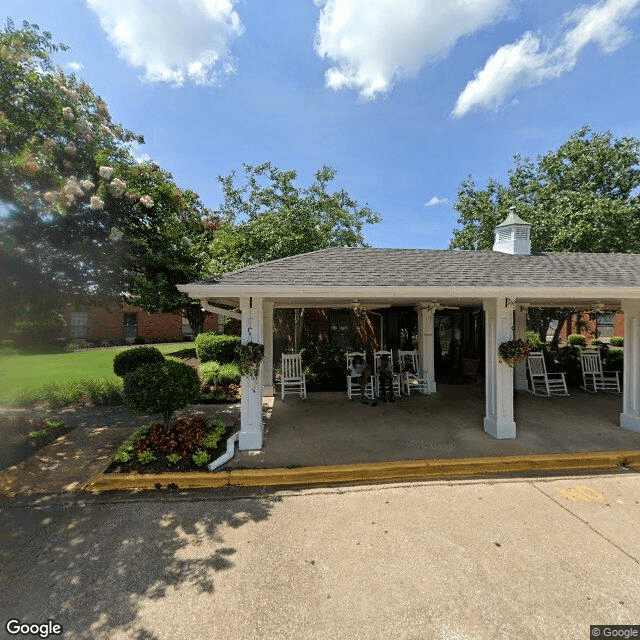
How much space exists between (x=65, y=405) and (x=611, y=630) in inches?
412

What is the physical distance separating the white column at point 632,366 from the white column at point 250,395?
6849mm

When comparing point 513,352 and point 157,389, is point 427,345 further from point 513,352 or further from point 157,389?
point 157,389

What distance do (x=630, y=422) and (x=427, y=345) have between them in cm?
451

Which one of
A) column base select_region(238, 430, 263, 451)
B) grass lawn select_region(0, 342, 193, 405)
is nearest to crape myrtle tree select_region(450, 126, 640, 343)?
column base select_region(238, 430, 263, 451)

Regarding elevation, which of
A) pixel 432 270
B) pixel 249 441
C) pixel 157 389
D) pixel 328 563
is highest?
pixel 432 270

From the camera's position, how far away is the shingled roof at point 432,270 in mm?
5594

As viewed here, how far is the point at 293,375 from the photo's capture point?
9258mm

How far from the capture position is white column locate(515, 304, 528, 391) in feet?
32.0

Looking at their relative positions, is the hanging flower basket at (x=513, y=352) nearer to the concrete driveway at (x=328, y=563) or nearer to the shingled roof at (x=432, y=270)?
the shingled roof at (x=432, y=270)

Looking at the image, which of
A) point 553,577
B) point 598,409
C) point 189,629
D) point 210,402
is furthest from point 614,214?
point 189,629

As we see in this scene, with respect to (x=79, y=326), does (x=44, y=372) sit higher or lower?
lower

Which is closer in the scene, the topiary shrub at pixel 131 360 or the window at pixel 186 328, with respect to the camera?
the topiary shrub at pixel 131 360

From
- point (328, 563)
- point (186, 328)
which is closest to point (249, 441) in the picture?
point (328, 563)

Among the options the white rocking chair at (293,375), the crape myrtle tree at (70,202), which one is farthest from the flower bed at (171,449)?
the white rocking chair at (293,375)
